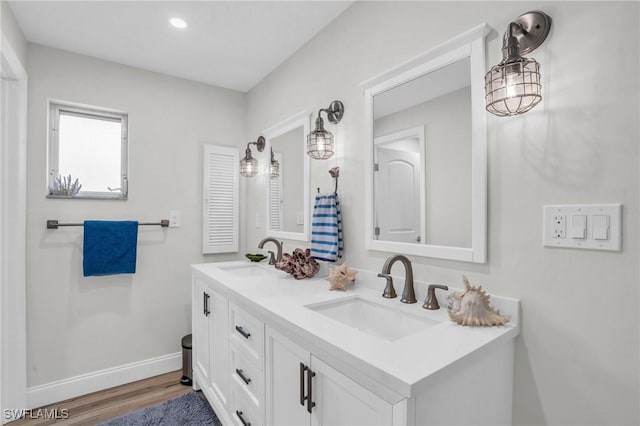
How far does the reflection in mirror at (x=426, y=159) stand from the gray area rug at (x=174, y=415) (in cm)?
153

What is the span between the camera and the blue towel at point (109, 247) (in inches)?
86.5

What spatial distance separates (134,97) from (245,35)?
3.43ft

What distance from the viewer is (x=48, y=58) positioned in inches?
84.5

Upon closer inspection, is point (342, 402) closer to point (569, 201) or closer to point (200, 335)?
point (569, 201)

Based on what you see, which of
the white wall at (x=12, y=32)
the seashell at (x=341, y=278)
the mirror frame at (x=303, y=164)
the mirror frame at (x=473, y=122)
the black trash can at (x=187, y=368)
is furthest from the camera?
the black trash can at (x=187, y=368)

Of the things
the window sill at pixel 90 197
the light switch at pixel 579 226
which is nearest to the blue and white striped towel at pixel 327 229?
the light switch at pixel 579 226

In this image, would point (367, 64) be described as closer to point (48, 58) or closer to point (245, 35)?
point (245, 35)

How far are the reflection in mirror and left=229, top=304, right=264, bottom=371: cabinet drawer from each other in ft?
2.30

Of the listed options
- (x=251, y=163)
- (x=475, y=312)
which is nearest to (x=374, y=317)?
(x=475, y=312)

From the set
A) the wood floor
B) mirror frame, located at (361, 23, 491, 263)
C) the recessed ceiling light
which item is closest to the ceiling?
the recessed ceiling light

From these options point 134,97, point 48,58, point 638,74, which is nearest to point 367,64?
point 638,74

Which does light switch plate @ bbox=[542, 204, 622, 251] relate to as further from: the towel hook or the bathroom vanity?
the towel hook

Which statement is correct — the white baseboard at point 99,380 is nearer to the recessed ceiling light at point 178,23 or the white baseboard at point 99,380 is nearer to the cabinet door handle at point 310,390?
the cabinet door handle at point 310,390

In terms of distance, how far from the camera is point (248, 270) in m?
2.24
